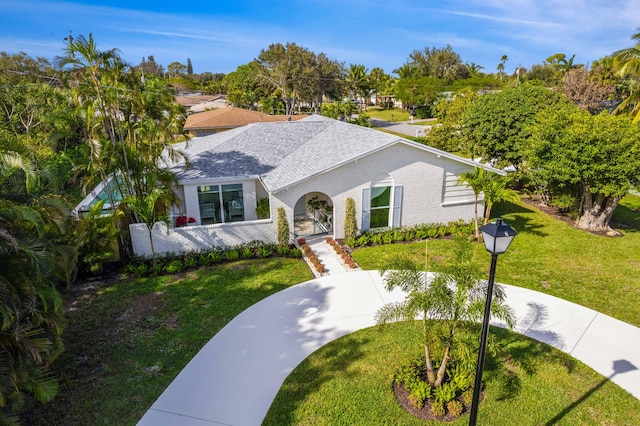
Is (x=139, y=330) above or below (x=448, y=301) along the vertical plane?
below

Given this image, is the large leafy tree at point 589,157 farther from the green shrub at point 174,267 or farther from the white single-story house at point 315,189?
the green shrub at point 174,267

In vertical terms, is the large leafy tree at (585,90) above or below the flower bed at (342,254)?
above

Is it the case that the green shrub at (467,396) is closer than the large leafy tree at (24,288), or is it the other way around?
the large leafy tree at (24,288)

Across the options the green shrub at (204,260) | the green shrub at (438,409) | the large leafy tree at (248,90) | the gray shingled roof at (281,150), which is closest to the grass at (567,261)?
the gray shingled roof at (281,150)

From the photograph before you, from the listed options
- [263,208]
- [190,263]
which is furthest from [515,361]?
[263,208]

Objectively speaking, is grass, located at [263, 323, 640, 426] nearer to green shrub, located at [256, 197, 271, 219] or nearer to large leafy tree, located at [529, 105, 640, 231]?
green shrub, located at [256, 197, 271, 219]

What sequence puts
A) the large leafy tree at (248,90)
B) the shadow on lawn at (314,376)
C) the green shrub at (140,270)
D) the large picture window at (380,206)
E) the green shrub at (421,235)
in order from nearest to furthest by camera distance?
the shadow on lawn at (314,376) < the green shrub at (140,270) < the large picture window at (380,206) < the green shrub at (421,235) < the large leafy tree at (248,90)

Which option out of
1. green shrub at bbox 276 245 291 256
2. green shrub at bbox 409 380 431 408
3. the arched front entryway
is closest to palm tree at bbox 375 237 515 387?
green shrub at bbox 409 380 431 408

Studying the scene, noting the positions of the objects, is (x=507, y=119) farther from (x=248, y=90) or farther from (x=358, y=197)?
(x=248, y=90)
